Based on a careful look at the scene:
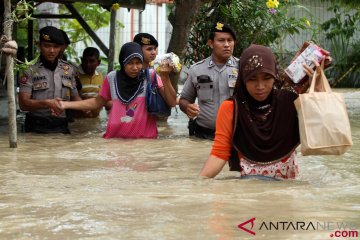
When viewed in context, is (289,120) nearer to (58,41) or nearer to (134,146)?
(134,146)

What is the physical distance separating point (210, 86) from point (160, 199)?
13.9 ft

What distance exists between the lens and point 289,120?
498cm

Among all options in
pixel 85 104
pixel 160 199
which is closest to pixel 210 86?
pixel 85 104

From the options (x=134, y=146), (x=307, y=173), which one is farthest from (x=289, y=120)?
(x=134, y=146)

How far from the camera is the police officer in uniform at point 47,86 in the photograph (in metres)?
8.85

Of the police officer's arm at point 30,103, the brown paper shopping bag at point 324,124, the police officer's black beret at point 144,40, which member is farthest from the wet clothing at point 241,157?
the police officer's black beret at point 144,40

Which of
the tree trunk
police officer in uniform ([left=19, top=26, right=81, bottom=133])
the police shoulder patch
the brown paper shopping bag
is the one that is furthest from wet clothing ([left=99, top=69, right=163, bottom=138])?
the brown paper shopping bag

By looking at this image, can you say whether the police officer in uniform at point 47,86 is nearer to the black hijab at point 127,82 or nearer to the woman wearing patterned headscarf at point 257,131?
the black hijab at point 127,82

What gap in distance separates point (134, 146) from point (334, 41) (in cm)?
1288

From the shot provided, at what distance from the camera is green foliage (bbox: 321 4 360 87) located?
62.3 feet

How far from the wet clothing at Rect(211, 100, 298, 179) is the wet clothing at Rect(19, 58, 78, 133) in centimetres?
428

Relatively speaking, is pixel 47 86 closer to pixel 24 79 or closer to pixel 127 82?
pixel 24 79

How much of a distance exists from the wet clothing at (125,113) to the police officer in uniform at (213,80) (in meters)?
0.50

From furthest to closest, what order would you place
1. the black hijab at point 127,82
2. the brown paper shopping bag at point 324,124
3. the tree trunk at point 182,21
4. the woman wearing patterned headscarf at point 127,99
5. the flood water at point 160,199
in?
the tree trunk at point 182,21, the woman wearing patterned headscarf at point 127,99, the black hijab at point 127,82, the brown paper shopping bag at point 324,124, the flood water at point 160,199
